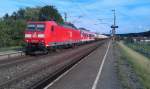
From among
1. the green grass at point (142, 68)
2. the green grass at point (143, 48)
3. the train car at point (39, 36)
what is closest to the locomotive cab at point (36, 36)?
the train car at point (39, 36)

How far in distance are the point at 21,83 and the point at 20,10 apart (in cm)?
11534

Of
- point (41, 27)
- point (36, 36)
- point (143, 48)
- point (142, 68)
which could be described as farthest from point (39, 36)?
point (142, 68)

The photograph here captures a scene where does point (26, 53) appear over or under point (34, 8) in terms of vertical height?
under

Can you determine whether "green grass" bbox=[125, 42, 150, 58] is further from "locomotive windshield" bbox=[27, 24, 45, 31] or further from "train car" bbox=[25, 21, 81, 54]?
"locomotive windshield" bbox=[27, 24, 45, 31]

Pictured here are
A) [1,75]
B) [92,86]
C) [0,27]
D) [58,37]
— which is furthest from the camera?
[0,27]

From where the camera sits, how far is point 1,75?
65.0 ft

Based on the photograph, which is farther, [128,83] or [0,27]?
[0,27]

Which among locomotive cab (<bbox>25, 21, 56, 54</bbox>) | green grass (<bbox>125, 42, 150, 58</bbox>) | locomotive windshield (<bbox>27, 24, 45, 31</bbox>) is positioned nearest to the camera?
locomotive cab (<bbox>25, 21, 56, 54</bbox>)

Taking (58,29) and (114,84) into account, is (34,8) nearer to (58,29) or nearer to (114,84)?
(58,29)

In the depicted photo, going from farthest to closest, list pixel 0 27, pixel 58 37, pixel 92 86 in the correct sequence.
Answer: pixel 0 27 → pixel 58 37 → pixel 92 86

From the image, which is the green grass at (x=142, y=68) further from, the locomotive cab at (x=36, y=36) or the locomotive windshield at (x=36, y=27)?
the locomotive windshield at (x=36, y=27)

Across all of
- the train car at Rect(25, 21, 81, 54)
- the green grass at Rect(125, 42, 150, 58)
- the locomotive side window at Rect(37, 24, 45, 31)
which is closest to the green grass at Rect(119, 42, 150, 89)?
the green grass at Rect(125, 42, 150, 58)

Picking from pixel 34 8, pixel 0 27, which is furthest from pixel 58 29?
pixel 34 8

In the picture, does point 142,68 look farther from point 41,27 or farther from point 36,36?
point 41,27
